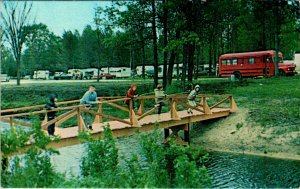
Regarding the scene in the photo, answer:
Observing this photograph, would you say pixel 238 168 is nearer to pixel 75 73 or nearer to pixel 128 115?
pixel 128 115

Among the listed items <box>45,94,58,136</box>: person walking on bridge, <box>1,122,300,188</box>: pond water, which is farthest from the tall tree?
<box>1,122,300,188</box>: pond water

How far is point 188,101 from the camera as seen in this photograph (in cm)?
1391

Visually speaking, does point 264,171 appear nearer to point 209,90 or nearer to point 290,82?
point 290,82

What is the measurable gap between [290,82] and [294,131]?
3.91 ft

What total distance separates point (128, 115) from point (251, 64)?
386cm

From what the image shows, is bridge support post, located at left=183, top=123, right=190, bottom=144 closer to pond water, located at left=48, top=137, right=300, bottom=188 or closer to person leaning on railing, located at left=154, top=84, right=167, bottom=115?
pond water, located at left=48, top=137, right=300, bottom=188

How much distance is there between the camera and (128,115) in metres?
12.1

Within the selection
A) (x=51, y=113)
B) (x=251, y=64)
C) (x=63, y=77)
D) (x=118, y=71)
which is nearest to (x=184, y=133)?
(x=251, y=64)

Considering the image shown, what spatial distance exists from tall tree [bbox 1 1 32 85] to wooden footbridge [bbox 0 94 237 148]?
1090 millimetres

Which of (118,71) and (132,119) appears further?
(132,119)

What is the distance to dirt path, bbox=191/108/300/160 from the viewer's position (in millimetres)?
12699

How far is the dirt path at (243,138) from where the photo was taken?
500 inches

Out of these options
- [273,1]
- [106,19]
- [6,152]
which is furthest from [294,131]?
[6,152]

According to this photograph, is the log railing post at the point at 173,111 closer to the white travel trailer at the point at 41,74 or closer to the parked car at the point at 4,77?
the white travel trailer at the point at 41,74
